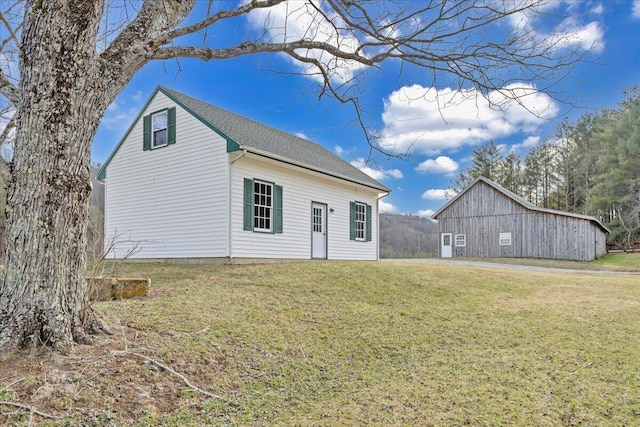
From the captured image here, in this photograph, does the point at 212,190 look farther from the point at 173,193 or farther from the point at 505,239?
the point at 505,239

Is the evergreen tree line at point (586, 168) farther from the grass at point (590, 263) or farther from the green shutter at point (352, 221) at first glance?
the green shutter at point (352, 221)

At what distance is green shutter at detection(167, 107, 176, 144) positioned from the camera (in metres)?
11.5

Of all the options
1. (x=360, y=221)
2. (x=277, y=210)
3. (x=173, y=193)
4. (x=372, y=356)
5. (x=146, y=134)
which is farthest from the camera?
(x=360, y=221)

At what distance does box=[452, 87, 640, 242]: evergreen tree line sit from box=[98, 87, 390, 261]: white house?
26.5m

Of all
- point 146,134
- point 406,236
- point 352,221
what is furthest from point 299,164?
point 406,236

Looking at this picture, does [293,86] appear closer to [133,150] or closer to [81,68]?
[81,68]

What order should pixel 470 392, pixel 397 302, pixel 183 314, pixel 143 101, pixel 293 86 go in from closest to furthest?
1. pixel 470 392
2. pixel 183 314
3. pixel 293 86
4. pixel 397 302
5. pixel 143 101

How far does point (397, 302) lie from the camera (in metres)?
6.65

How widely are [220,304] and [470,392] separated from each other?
3.18 meters

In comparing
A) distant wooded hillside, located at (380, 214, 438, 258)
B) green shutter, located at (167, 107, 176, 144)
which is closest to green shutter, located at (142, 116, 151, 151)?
green shutter, located at (167, 107, 176, 144)

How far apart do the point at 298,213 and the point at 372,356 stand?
8.32 meters

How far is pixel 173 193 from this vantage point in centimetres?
1130

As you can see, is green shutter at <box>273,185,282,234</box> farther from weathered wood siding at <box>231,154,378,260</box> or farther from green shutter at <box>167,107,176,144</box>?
green shutter at <box>167,107,176,144</box>

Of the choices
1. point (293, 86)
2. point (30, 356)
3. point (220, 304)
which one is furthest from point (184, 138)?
point (30, 356)
